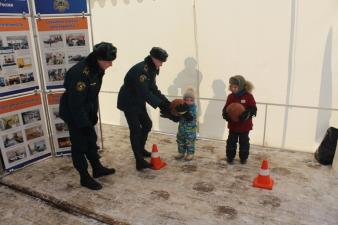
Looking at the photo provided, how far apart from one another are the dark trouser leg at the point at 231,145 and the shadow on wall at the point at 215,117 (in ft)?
3.01

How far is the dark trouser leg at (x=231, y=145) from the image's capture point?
411 cm

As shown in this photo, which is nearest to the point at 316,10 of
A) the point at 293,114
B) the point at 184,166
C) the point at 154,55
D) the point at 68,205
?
the point at 293,114

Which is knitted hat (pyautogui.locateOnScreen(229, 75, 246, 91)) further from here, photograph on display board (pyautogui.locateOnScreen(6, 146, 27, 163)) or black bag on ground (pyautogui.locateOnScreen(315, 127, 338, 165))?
photograph on display board (pyautogui.locateOnScreen(6, 146, 27, 163))

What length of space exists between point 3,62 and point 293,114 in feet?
14.1

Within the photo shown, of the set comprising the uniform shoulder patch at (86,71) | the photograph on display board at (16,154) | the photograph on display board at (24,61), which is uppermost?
the photograph on display board at (24,61)

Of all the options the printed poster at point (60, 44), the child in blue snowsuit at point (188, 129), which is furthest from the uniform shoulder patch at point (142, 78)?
the printed poster at point (60, 44)

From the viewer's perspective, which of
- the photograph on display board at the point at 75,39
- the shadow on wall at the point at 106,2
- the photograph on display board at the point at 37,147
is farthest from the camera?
the shadow on wall at the point at 106,2

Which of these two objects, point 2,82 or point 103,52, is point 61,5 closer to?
point 2,82

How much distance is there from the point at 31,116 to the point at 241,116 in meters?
3.09

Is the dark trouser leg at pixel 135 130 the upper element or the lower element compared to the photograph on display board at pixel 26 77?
lower

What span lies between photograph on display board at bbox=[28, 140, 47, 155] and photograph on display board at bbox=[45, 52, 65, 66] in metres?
1.25

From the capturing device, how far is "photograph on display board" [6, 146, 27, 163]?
4.12 m

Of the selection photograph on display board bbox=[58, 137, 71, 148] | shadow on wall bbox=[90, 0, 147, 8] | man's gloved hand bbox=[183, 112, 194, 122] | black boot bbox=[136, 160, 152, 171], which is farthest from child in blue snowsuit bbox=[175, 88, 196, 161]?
shadow on wall bbox=[90, 0, 147, 8]

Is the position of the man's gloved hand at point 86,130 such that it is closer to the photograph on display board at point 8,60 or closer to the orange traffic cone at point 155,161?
the orange traffic cone at point 155,161
